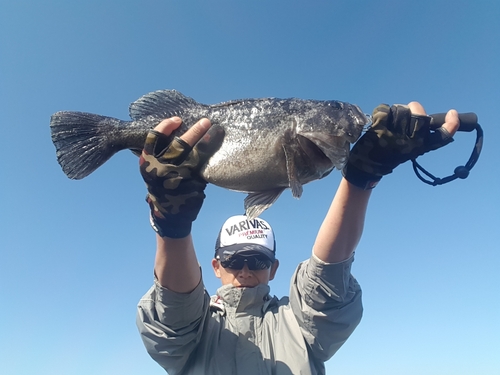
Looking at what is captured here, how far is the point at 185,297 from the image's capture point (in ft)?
13.8

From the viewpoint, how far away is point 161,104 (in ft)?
12.8

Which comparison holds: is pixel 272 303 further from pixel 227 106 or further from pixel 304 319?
pixel 227 106

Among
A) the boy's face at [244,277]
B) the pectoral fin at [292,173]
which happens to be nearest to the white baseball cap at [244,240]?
the boy's face at [244,277]

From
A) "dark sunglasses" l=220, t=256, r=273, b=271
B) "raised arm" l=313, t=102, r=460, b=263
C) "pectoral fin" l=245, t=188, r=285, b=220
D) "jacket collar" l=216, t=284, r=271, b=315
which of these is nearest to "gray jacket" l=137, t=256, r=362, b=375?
"jacket collar" l=216, t=284, r=271, b=315

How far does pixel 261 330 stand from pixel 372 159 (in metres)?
2.63

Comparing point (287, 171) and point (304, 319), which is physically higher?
point (287, 171)

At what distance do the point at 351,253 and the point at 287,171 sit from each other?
166cm

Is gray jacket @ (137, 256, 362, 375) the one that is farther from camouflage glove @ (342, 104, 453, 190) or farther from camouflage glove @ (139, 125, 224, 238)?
camouflage glove @ (342, 104, 453, 190)

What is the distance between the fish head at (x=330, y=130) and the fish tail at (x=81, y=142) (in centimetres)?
196

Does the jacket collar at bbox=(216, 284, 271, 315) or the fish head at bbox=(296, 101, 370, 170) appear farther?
the jacket collar at bbox=(216, 284, 271, 315)

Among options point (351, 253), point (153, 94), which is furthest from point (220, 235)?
point (153, 94)

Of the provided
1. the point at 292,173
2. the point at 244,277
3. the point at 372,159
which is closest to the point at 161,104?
the point at 292,173

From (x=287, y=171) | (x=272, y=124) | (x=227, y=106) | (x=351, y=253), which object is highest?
(x=227, y=106)

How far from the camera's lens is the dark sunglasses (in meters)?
5.31
